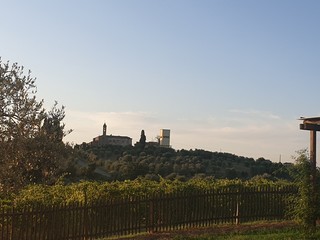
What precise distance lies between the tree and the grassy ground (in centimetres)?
443

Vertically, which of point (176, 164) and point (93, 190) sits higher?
point (176, 164)

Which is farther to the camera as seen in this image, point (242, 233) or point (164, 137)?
point (164, 137)

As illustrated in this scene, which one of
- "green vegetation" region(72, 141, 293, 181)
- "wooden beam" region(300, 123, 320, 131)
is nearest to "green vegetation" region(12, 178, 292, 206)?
"wooden beam" region(300, 123, 320, 131)

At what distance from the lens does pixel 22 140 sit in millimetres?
11383

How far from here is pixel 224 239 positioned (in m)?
15.1

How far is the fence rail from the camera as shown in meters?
13.3

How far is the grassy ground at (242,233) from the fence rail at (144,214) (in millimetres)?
505

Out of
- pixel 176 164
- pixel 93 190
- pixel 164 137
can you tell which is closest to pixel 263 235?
pixel 93 190

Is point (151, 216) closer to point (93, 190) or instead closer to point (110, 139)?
point (93, 190)

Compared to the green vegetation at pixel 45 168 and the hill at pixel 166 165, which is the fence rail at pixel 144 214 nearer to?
the green vegetation at pixel 45 168

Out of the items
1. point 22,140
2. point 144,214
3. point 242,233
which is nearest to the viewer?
point 22,140

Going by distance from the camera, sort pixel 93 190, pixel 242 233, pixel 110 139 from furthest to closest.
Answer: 1. pixel 110 139
2. pixel 93 190
3. pixel 242 233

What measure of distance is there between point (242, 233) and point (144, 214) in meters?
3.21

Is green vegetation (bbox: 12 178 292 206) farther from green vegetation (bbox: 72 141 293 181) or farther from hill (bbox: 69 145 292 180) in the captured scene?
green vegetation (bbox: 72 141 293 181)
